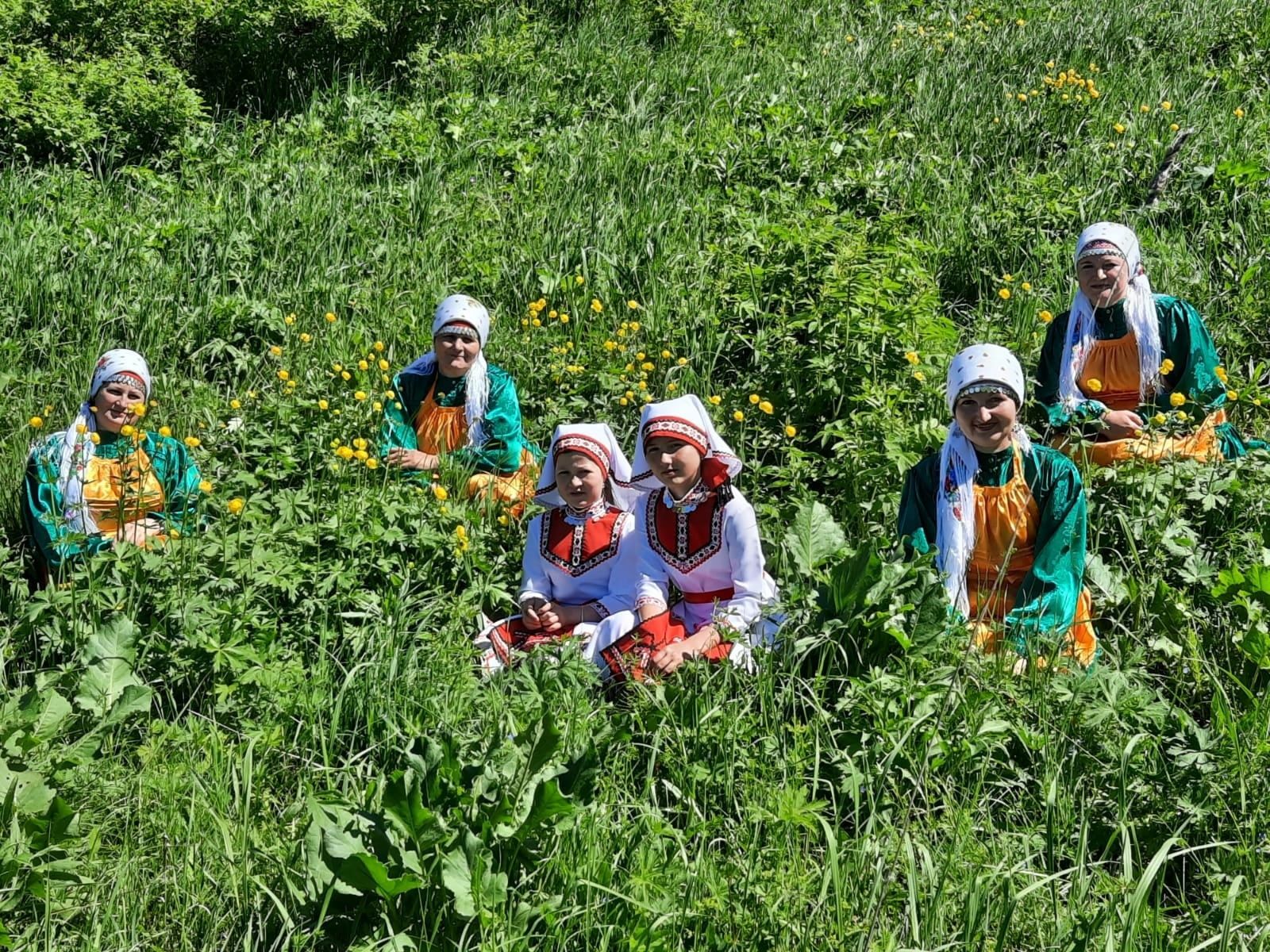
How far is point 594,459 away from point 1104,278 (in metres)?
2.16

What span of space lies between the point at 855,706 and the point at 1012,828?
1.60ft

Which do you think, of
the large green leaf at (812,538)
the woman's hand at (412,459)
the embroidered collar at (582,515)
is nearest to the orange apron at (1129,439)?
the large green leaf at (812,538)

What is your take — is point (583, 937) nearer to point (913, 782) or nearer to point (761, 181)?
point (913, 782)

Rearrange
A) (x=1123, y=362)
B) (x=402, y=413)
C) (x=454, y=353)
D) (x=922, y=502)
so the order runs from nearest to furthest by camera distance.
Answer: (x=922, y=502) < (x=1123, y=362) < (x=454, y=353) < (x=402, y=413)

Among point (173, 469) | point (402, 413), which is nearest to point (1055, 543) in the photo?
point (402, 413)

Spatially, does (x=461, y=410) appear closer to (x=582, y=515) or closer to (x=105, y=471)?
(x=582, y=515)

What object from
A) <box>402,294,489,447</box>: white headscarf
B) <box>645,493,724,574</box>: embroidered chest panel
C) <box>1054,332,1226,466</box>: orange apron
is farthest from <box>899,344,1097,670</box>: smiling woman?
<box>402,294,489,447</box>: white headscarf

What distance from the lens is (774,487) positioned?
16.8ft

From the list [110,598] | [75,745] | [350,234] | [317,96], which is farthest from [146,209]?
[75,745]

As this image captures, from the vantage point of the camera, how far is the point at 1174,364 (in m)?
4.97

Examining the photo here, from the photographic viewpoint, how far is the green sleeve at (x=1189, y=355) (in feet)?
16.2

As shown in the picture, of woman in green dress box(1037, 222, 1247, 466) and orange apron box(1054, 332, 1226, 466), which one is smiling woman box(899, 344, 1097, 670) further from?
woman in green dress box(1037, 222, 1247, 466)

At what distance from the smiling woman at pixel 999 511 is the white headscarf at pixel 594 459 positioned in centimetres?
105

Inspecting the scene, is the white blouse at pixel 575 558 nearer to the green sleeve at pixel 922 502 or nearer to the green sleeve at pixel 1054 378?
the green sleeve at pixel 922 502
